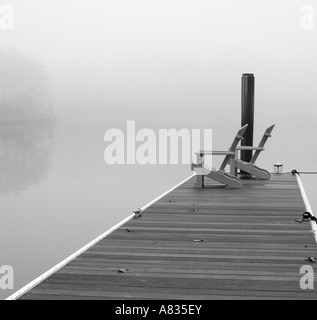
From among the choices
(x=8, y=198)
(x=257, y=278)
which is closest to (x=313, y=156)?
(x=8, y=198)

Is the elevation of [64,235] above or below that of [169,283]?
below

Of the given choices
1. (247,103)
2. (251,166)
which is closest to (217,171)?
(251,166)

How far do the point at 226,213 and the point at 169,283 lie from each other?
323 centimetres

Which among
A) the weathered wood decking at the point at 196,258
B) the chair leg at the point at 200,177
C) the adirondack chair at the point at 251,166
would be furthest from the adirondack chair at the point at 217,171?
the weathered wood decking at the point at 196,258

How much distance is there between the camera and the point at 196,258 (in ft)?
16.3

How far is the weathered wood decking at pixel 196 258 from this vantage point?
4062 millimetres

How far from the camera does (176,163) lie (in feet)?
101

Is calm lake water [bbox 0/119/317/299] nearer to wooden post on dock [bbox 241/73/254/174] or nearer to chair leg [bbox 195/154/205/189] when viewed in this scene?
chair leg [bbox 195/154/205/189]

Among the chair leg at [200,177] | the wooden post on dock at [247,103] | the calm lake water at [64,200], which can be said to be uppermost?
the wooden post on dock at [247,103]

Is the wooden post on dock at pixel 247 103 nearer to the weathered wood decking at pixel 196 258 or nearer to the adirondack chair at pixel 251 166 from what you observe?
the adirondack chair at pixel 251 166

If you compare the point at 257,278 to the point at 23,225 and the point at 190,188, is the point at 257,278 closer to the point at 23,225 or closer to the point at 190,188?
the point at 190,188

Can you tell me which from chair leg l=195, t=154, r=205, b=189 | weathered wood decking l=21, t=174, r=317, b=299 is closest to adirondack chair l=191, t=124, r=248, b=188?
chair leg l=195, t=154, r=205, b=189

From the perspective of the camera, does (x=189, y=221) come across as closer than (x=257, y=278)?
No

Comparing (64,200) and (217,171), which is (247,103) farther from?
(64,200)
